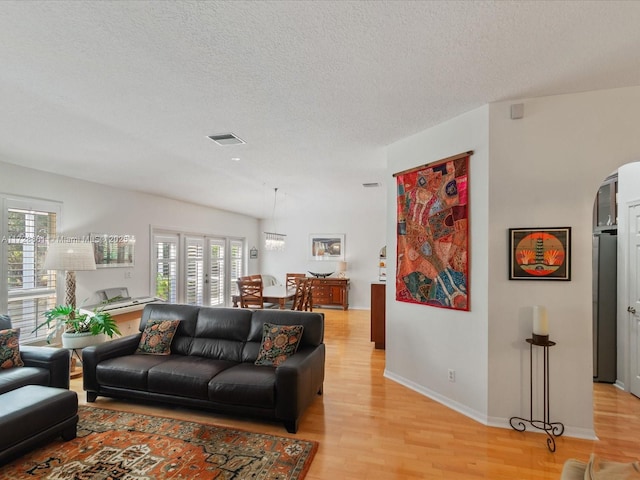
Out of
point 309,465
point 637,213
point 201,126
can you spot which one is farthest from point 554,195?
point 201,126

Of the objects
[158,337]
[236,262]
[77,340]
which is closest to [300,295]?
[236,262]

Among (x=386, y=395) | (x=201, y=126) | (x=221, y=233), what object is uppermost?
(x=201, y=126)

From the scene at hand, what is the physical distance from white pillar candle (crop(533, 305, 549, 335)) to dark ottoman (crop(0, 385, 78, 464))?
3.70 m

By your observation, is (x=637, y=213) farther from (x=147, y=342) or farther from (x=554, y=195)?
(x=147, y=342)

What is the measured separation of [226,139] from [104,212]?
2925mm

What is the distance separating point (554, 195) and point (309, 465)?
9.32 ft

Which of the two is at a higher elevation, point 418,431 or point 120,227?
point 120,227

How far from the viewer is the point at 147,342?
3.58 meters

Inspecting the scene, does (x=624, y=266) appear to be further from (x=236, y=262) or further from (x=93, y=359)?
(x=236, y=262)

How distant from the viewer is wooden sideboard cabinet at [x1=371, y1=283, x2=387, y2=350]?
5.10m

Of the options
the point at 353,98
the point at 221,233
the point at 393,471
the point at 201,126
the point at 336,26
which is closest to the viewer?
the point at 336,26

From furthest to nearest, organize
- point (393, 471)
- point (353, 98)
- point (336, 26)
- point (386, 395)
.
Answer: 1. point (386, 395)
2. point (353, 98)
3. point (393, 471)
4. point (336, 26)

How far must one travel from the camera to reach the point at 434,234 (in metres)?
3.37

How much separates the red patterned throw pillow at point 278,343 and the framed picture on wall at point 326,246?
5768 millimetres
